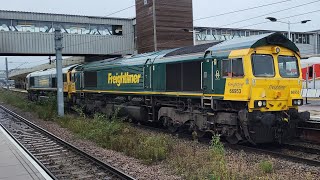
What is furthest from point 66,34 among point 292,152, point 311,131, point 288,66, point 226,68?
point 292,152

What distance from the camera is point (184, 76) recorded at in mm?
13477

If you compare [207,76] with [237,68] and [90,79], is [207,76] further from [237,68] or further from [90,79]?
[90,79]

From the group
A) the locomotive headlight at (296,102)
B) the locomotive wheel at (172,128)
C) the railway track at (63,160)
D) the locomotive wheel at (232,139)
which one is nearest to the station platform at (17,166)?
the railway track at (63,160)

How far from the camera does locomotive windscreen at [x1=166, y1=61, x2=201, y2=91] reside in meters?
12.9

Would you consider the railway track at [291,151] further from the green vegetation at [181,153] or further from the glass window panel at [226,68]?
the glass window panel at [226,68]

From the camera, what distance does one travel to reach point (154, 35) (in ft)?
118

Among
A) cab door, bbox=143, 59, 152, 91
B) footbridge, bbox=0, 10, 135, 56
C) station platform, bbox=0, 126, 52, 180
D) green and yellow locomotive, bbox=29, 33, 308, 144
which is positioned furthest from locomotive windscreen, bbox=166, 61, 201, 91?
footbridge, bbox=0, 10, 135, 56

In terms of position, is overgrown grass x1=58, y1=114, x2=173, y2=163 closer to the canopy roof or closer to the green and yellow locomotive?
the green and yellow locomotive

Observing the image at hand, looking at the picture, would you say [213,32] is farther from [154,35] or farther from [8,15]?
[8,15]

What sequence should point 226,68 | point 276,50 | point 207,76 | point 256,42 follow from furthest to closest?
point 207,76
point 226,68
point 276,50
point 256,42

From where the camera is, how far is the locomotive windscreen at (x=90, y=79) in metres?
21.8

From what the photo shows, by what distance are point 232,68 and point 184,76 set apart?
2612 mm

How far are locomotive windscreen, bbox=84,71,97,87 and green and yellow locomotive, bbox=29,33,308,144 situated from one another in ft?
22.4

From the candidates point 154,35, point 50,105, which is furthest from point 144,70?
point 154,35
